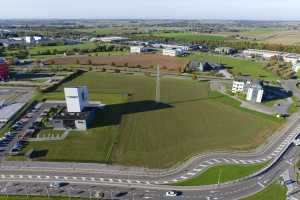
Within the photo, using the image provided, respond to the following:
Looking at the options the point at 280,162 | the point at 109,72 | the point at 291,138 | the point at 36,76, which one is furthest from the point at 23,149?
the point at 109,72

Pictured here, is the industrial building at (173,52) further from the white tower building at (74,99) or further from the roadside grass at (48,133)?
the roadside grass at (48,133)

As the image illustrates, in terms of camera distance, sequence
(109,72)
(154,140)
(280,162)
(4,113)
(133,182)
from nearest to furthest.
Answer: (133,182) → (280,162) → (154,140) → (4,113) → (109,72)

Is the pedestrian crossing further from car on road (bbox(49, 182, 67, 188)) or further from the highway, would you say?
car on road (bbox(49, 182, 67, 188))

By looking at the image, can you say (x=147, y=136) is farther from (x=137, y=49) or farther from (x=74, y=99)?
(x=137, y=49)

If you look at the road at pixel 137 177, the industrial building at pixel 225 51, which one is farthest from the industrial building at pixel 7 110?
the industrial building at pixel 225 51

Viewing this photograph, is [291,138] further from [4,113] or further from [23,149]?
[4,113]

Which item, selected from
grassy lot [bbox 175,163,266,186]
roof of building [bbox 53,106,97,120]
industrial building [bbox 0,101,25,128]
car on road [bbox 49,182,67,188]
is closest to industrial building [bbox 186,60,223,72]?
roof of building [bbox 53,106,97,120]
